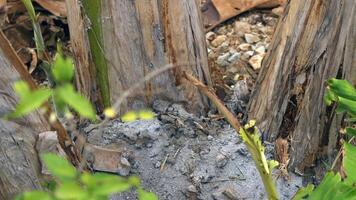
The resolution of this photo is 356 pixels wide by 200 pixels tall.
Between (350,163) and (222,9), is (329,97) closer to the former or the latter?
(350,163)

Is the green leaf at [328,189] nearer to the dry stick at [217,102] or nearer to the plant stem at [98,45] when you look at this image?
the dry stick at [217,102]

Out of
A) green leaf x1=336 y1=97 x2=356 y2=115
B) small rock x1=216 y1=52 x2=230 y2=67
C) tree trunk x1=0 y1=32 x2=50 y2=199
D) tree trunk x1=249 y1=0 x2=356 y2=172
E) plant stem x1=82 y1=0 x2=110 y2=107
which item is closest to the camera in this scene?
tree trunk x1=0 y1=32 x2=50 y2=199

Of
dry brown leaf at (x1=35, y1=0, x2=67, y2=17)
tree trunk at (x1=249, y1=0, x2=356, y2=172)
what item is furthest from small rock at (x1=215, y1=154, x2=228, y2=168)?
dry brown leaf at (x1=35, y1=0, x2=67, y2=17)

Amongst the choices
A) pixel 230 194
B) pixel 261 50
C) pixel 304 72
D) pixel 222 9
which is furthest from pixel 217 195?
pixel 222 9

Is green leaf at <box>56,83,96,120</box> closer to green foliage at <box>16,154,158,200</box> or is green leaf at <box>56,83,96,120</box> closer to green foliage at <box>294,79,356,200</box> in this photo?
green foliage at <box>16,154,158,200</box>

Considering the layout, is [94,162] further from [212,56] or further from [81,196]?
[81,196]

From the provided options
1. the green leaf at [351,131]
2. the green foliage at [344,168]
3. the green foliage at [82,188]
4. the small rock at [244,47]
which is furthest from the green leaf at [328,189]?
the small rock at [244,47]

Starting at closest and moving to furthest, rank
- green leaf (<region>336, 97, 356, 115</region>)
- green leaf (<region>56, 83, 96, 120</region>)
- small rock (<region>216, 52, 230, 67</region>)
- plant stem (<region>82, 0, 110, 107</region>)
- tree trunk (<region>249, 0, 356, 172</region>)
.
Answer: green leaf (<region>56, 83, 96, 120</region>) < green leaf (<region>336, 97, 356, 115</region>) < tree trunk (<region>249, 0, 356, 172</region>) < plant stem (<region>82, 0, 110, 107</region>) < small rock (<region>216, 52, 230, 67</region>)
